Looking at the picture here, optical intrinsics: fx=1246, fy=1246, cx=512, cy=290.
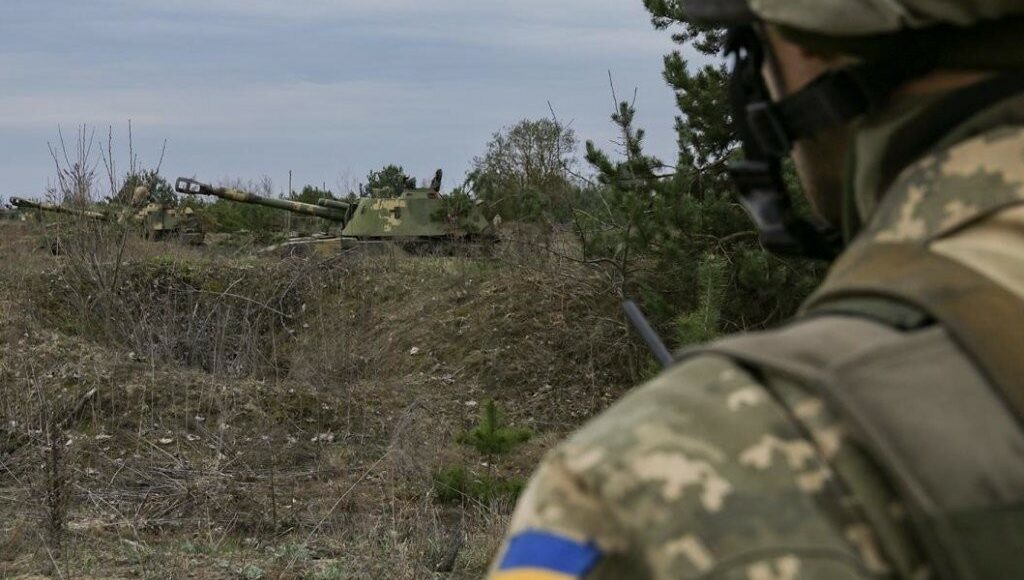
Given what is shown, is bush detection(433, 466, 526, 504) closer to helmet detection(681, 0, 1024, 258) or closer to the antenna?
the antenna

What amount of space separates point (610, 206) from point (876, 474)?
30.6ft

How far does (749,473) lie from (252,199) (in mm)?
20633

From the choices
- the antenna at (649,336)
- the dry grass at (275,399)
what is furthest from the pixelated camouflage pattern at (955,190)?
the dry grass at (275,399)

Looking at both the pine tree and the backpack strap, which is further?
the pine tree

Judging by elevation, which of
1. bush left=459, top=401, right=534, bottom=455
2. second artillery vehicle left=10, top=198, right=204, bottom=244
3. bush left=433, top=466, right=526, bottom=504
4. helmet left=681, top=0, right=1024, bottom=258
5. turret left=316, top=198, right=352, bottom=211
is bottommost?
bush left=433, top=466, right=526, bottom=504

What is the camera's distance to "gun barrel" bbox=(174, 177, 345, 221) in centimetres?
2042

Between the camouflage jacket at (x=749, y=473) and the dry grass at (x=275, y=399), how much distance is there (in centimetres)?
499

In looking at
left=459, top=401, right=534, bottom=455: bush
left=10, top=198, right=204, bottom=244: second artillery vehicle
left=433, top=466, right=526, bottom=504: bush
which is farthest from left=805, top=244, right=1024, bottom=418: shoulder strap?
left=10, top=198, right=204, bottom=244: second artillery vehicle

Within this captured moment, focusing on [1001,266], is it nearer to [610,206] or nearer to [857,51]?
[857,51]

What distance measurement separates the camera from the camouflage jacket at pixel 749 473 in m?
0.86

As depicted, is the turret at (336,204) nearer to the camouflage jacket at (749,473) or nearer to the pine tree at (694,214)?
the pine tree at (694,214)

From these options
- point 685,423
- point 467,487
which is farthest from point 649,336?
point 467,487

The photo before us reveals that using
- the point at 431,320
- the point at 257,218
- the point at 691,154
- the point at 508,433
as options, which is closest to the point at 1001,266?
the point at 508,433

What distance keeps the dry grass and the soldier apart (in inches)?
196
